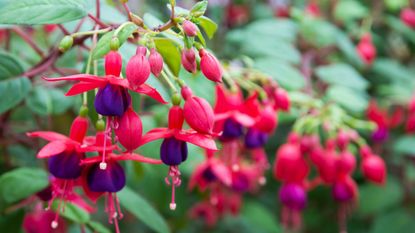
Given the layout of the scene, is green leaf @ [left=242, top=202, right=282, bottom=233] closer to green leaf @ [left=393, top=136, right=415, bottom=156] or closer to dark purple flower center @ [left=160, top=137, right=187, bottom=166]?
green leaf @ [left=393, top=136, right=415, bottom=156]

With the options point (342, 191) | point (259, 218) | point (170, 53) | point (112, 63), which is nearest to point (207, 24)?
point (170, 53)

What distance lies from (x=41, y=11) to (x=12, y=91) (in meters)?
0.20

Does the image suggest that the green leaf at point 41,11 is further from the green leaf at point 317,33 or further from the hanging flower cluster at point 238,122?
the green leaf at point 317,33

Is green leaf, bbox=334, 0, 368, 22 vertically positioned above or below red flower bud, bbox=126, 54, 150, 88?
below

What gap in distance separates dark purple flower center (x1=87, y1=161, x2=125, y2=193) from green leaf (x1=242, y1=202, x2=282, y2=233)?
1.13 m

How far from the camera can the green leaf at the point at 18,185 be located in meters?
0.95

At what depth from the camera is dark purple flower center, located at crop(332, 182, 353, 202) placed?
1386 mm

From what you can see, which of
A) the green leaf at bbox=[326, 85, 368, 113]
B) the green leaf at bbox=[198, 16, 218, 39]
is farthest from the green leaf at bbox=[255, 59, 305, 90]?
the green leaf at bbox=[198, 16, 218, 39]

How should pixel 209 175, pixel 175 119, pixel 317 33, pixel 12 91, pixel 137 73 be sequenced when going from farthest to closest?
pixel 317 33
pixel 209 175
pixel 12 91
pixel 175 119
pixel 137 73

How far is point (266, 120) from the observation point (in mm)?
1105

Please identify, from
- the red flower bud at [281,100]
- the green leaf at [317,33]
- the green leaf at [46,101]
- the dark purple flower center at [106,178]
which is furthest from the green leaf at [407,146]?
the dark purple flower center at [106,178]

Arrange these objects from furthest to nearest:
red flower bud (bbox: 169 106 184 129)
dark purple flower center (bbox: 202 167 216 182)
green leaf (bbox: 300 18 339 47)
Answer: green leaf (bbox: 300 18 339 47) < dark purple flower center (bbox: 202 167 216 182) < red flower bud (bbox: 169 106 184 129)

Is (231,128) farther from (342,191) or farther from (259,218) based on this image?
(259,218)

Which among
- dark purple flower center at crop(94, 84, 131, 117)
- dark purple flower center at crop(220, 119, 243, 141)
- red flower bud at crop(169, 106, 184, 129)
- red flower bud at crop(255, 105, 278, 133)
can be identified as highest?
dark purple flower center at crop(94, 84, 131, 117)
